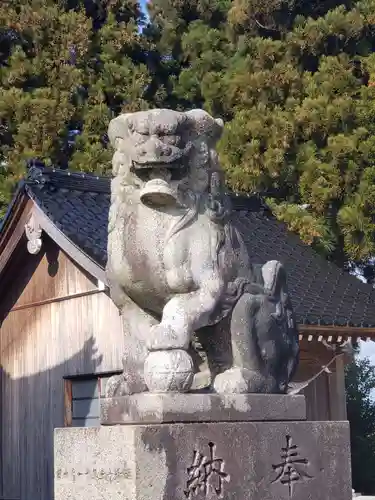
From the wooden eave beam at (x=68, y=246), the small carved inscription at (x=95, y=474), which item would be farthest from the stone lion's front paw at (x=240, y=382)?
the wooden eave beam at (x=68, y=246)

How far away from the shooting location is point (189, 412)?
5.12 meters

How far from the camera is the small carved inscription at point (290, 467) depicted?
541 cm

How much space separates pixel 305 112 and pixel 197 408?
11.5 m

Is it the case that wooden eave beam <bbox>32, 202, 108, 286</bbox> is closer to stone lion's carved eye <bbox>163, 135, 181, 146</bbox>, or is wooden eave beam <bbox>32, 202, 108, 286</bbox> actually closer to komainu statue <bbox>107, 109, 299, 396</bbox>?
komainu statue <bbox>107, 109, 299, 396</bbox>

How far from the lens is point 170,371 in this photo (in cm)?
509

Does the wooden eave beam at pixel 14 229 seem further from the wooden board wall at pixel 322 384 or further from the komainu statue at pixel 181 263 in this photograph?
the komainu statue at pixel 181 263

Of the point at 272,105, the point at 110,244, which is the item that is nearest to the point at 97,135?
the point at 272,105

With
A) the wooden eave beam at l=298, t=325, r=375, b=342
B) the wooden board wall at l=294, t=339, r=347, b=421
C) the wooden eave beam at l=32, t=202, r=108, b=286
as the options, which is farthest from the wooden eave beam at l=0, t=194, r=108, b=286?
the wooden board wall at l=294, t=339, r=347, b=421

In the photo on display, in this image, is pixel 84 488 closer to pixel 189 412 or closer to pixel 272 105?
pixel 189 412

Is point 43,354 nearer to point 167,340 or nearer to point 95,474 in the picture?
point 95,474

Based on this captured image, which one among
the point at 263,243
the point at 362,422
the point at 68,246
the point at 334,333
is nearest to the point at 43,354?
the point at 68,246

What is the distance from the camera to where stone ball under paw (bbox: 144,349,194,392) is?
16.7 ft

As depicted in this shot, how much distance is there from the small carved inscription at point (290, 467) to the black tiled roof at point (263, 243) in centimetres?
562

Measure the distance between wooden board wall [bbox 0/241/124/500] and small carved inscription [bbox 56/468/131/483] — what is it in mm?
6252
